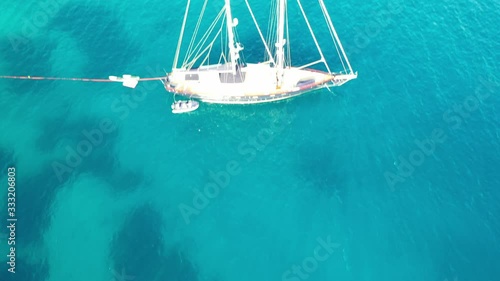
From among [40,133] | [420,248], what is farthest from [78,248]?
[420,248]

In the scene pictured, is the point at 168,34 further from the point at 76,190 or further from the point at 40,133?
the point at 76,190

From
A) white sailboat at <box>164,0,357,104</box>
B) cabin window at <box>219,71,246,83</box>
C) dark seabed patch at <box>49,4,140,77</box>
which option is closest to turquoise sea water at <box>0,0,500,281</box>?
dark seabed patch at <box>49,4,140,77</box>

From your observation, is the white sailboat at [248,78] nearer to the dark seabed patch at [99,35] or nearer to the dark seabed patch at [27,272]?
the dark seabed patch at [99,35]

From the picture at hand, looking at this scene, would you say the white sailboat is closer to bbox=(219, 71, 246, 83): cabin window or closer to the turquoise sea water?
bbox=(219, 71, 246, 83): cabin window

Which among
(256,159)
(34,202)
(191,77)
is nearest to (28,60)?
(34,202)

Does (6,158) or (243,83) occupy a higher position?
(6,158)

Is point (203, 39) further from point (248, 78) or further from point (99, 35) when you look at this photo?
point (99, 35)
